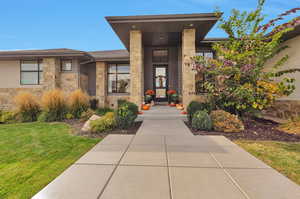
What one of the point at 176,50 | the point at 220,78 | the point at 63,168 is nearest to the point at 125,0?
the point at 176,50

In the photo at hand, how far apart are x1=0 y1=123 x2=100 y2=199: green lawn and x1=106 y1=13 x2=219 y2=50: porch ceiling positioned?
5.52 metres

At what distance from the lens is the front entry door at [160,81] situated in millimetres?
10086

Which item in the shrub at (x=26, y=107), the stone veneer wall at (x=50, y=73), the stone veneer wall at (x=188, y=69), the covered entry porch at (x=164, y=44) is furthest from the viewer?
the stone veneer wall at (x=50, y=73)

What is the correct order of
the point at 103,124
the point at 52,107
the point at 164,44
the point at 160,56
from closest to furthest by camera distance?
the point at 103,124, the point at 52,107, the point at 164,44, the point at 160,56

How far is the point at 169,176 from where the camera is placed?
6.26 feet

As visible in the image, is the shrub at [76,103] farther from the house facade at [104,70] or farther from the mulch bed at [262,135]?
the mulch bed at [262,135]

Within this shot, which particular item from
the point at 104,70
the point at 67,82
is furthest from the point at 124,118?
the point at 67,82

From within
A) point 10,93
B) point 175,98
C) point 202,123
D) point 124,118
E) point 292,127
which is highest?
point 10,93

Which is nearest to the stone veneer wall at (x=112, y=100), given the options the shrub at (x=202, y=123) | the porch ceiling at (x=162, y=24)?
the porch ceiling at (x=162, y=24)

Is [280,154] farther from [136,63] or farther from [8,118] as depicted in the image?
[8,118]

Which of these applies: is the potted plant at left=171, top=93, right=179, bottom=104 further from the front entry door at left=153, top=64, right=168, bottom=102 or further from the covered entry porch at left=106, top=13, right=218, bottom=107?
the front entry door at left=153, top=64, right=168, bottom=102

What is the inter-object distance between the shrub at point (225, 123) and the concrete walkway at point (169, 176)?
1.38 metres

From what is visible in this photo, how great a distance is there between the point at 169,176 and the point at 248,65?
463 cm

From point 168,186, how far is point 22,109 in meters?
7.46
